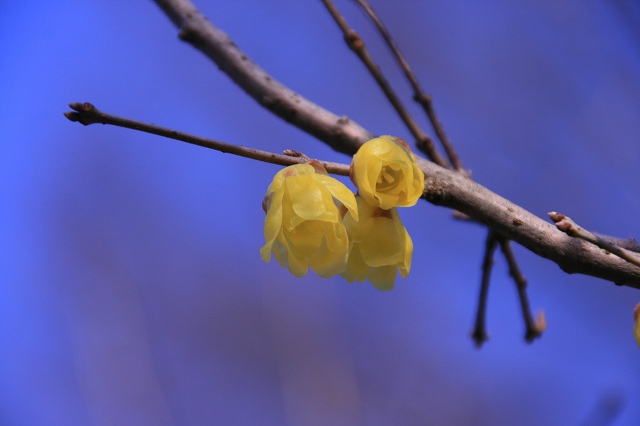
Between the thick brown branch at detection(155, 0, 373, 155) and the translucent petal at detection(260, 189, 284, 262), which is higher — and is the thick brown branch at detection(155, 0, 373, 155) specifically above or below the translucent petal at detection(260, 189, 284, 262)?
above

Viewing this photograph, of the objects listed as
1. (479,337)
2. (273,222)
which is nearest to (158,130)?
(273,222)

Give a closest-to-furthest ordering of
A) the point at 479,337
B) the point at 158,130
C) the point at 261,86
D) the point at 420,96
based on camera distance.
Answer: the point at 158,130
the point at 261,86
the point at 420,96
the point at 479,337

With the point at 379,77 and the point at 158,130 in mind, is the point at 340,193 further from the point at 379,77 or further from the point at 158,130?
the point at 379,77

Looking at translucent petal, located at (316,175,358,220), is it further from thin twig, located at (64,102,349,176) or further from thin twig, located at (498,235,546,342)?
thin twig, located at (498,235,546,342)

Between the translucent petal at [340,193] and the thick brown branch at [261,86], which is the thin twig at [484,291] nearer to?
the thick brown branch at [261,86]

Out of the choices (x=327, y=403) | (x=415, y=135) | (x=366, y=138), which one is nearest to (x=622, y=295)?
(x=327, y=403)

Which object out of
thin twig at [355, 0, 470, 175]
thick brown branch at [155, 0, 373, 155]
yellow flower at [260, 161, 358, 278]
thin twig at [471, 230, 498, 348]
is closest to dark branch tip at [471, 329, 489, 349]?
thin twig at [471, 230, 498, 348]
